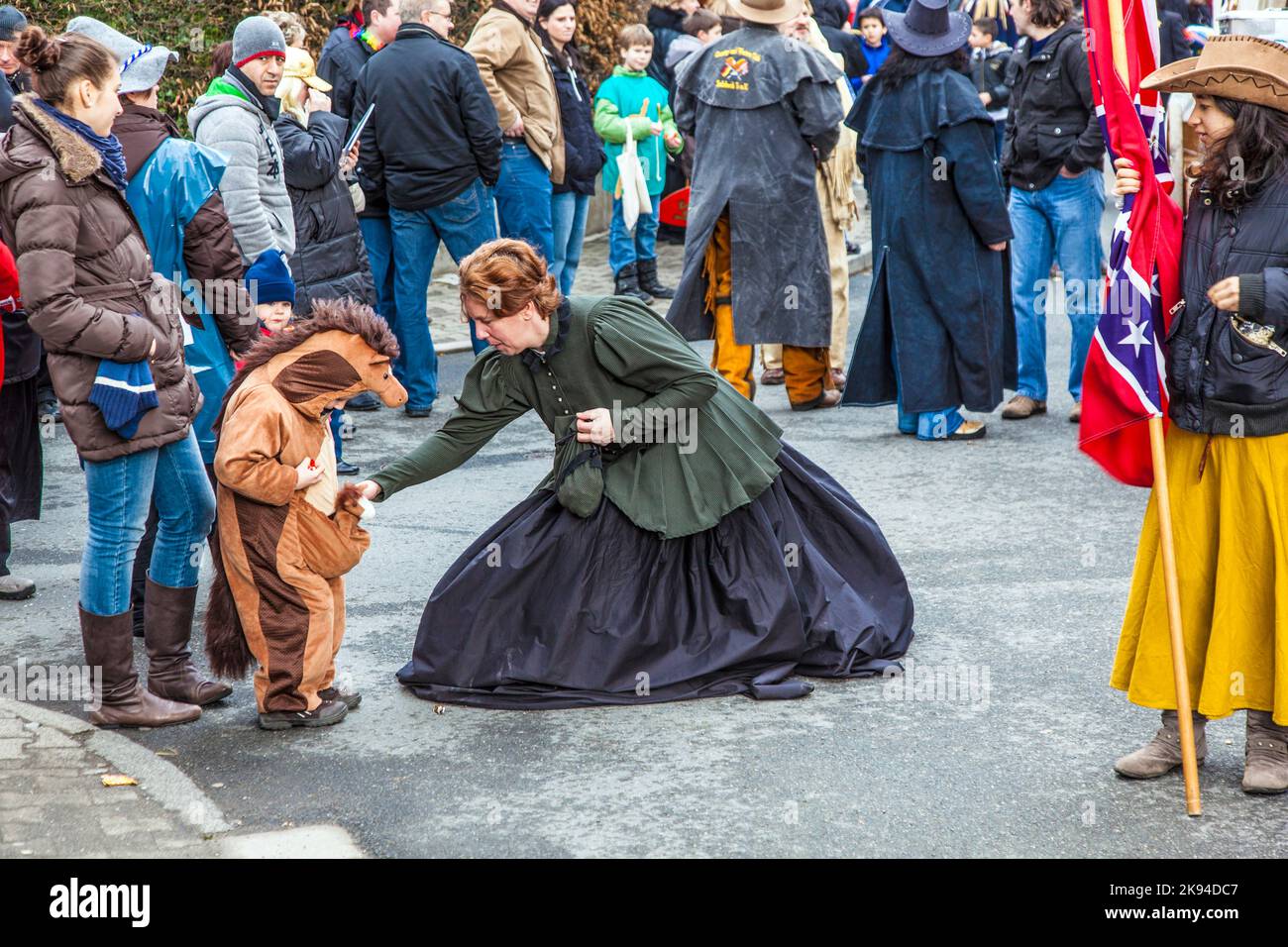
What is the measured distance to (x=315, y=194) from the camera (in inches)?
312

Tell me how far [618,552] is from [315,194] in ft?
12.0

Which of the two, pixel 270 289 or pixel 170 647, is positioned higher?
pixel 270 289

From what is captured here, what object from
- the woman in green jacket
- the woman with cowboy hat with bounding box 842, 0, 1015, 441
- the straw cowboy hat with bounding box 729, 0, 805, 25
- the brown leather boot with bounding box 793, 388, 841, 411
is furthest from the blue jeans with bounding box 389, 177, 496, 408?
the woman in green jacket

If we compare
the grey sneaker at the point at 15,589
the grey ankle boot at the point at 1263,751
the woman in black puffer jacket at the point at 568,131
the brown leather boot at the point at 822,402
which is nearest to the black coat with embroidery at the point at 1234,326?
the grey ankle boot at the point at 1263,751

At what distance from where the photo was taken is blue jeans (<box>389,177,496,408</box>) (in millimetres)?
9148

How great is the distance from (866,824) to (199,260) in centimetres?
299

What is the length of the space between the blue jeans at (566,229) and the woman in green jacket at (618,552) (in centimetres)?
559

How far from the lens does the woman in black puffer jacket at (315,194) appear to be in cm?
777

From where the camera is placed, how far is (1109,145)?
4.29 meters

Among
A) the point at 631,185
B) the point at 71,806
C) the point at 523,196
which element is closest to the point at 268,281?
the point at 71,806

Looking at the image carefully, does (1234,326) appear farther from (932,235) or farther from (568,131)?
(568,131)

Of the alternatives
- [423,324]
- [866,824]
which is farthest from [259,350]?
[423,324]

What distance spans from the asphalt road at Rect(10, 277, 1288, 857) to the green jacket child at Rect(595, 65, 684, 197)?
6296 mm

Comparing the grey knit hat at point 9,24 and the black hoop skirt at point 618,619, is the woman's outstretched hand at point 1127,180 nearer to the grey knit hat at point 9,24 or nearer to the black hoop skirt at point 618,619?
the black hoop skirt at point 618,619
